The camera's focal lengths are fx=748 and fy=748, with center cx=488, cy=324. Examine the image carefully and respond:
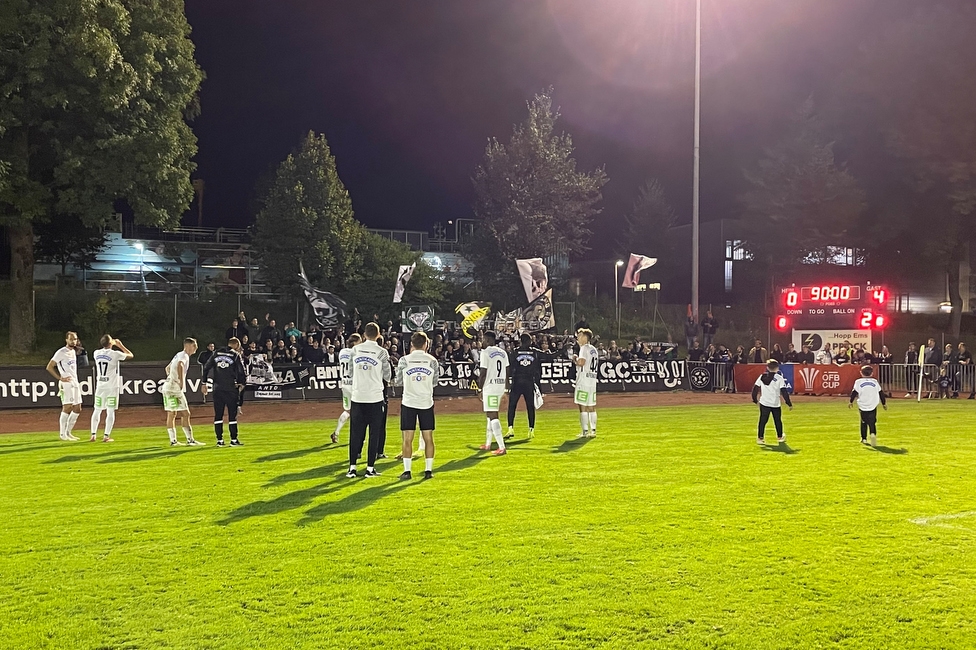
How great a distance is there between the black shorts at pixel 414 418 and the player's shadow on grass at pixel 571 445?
3595mm

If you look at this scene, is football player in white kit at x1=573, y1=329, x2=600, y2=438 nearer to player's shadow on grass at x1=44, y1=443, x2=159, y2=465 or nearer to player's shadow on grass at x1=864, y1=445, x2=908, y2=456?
player's shadow on grass at x1=864, y1=445, x2=908, y2=456

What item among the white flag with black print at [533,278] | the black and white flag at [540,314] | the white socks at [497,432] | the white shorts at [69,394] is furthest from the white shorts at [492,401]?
the white flag with black print at [533,278]

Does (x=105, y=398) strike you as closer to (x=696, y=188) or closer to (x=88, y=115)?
(x=88, y=115)

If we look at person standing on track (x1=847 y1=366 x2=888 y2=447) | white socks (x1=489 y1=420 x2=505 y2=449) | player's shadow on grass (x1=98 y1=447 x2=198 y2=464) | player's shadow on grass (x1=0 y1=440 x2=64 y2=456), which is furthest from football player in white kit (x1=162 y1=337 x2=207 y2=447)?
person standing on track (x1=847 y1=366 x2=888 y2=447)

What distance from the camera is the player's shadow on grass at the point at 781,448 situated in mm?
13469

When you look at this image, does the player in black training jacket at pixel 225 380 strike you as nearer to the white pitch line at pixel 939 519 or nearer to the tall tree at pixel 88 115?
the white pitch line at pixel 939 519

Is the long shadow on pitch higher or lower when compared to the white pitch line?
lower

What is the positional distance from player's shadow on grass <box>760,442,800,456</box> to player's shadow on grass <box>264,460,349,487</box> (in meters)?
7.74

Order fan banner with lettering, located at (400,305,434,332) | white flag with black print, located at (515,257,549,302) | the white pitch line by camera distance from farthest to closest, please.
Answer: white flag with black print, located at (515,257,549,302) < fan banner with lettering, located at (400,305,434,332) < the white pitch line

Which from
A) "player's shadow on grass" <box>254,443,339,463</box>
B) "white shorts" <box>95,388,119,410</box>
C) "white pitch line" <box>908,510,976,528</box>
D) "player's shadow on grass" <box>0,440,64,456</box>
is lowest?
"player's shadow on grass" <box>0,440,64,456</box>

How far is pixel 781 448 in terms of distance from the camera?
45.9ft

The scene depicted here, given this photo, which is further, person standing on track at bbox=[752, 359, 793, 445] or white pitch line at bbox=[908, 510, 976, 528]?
person standing on track at bbox=[752, 359, 793, 445]

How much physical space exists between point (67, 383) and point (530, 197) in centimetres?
3177

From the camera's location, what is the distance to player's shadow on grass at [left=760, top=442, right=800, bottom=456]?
13469 mm
